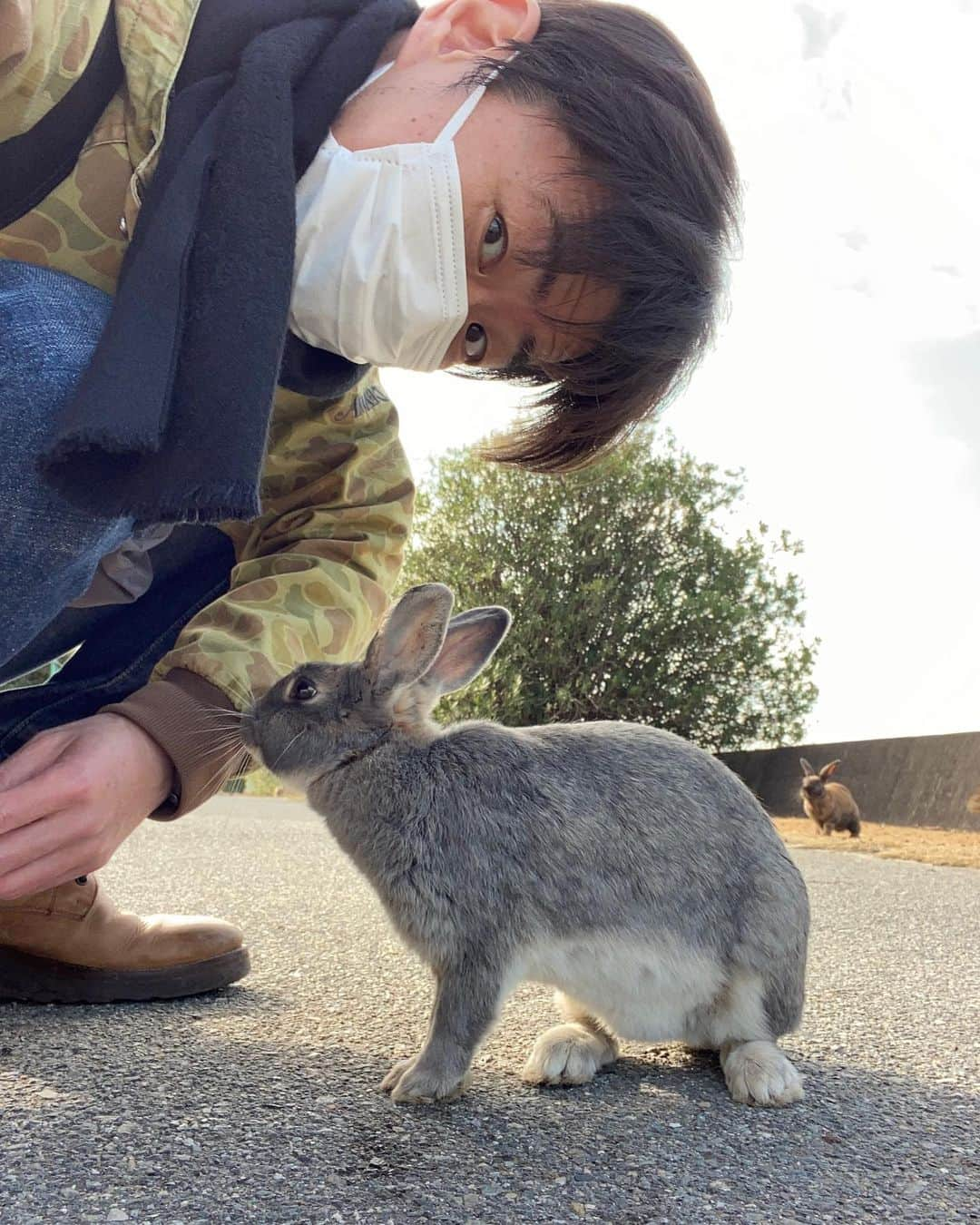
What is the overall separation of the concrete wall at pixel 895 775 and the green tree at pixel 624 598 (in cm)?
141

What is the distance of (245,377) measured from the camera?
1964 mm

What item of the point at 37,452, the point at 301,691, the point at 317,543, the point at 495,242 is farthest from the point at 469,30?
the point at 301,691

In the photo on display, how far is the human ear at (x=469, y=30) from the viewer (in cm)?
234

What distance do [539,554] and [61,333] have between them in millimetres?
14575

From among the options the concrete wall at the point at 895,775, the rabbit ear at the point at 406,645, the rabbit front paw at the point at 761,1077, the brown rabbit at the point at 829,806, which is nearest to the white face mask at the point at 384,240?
the rabbit ear at the point at 406,645

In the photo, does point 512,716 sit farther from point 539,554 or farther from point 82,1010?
point 82,1010

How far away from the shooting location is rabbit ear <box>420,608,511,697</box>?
2602 mm

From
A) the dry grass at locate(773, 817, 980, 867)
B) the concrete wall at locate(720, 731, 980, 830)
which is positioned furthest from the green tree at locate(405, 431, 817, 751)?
the dry grass at locate(773, 817, 980, 867)

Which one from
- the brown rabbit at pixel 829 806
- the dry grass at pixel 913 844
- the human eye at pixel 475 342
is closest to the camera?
the human eye at pixel 475 342

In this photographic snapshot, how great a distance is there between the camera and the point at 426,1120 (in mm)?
1854

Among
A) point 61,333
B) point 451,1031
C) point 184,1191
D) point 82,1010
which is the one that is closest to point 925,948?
point 451,1031

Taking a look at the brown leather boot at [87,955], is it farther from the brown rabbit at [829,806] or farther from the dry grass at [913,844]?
the brown rabbit at [829,806]

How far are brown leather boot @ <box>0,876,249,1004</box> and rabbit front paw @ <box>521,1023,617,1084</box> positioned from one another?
3.01 feet

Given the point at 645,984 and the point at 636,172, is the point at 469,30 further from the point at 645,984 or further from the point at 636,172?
the point at 645,984
